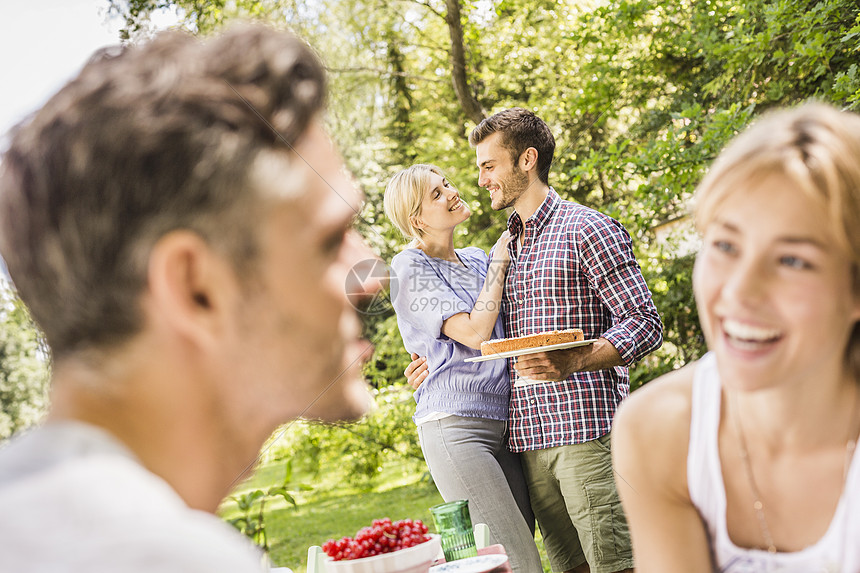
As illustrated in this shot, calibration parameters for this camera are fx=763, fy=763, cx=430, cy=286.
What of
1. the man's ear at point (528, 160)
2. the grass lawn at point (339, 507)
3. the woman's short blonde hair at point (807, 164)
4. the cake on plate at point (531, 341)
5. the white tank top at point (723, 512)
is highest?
the man's ear at point (528, 160)

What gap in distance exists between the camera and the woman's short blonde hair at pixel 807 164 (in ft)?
3.16

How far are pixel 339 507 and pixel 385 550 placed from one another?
605 centimetres

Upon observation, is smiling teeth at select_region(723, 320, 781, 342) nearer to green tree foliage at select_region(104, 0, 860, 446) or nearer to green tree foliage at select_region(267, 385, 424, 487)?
green tree foliage at select_region(104, 0, 860, 446)

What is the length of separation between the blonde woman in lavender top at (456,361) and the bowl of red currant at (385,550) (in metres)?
0.80

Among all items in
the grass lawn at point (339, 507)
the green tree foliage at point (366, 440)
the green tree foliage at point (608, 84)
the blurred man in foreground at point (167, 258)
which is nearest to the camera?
the blurred man in foreground at point (167, 258)

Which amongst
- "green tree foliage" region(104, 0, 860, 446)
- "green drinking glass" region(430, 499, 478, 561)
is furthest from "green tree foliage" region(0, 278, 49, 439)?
"green drinking glass" region(430, 499, 478, 561)

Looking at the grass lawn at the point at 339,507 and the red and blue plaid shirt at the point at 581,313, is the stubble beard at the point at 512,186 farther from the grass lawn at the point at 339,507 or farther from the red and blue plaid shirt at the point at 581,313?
the grass lawn at the point at 339,507

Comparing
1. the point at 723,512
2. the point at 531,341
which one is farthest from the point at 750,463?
the point at 531,341

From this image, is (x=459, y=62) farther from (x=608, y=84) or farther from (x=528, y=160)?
(x=528, y=160)

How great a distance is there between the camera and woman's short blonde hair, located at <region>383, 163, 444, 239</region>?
8.73ft

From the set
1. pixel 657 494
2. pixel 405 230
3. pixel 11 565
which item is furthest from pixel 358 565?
pixel 405 230

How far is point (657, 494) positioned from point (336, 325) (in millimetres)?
736

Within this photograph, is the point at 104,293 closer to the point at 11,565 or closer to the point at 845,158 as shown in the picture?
the point at 11,565

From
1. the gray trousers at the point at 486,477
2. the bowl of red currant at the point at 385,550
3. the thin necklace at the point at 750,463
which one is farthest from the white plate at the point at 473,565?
the gray trousers at the point at 486,477
